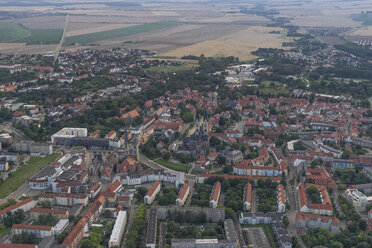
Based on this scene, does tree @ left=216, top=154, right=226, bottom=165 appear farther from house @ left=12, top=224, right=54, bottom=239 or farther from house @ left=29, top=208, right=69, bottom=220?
house @ left=12, top=224, right=54, bottom=239

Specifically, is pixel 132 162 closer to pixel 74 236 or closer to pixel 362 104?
pixel 74 236

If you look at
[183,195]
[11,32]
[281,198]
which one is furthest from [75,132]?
[11,32]

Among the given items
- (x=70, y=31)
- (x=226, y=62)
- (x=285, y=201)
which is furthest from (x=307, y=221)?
(x=70, y=31)

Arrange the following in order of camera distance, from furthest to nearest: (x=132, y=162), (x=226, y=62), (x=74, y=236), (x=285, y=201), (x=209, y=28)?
(x=209, y=28)
(x=226, y=62)
(x=132, y=162)
(x=285, y=201)
(x=74, y=236)

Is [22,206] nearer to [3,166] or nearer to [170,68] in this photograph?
[3,166]

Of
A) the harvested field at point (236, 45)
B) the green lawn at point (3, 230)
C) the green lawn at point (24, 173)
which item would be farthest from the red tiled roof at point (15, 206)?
the harvested field at point (236, 45)
